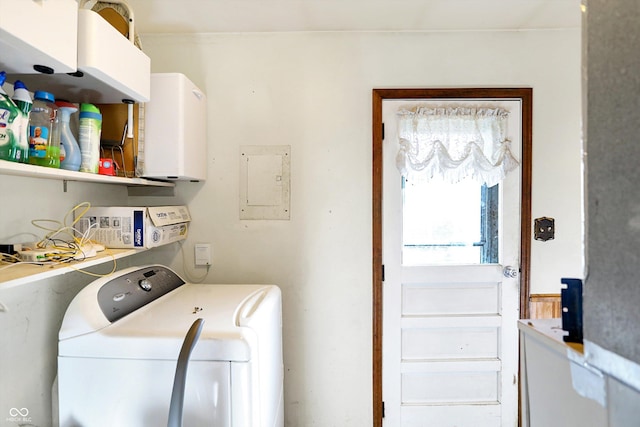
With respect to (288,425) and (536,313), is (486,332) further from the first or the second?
(288,425)

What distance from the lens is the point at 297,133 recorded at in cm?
175

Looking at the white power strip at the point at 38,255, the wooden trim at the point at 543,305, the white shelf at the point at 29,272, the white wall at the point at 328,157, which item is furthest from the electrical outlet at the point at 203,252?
the wooden trim at the point at 543,305

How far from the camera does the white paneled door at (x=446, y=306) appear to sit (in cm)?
176

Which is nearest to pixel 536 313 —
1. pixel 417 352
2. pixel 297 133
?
pixel 417 352

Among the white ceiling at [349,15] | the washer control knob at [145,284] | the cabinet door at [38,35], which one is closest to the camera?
the cabinet door at [38,35]

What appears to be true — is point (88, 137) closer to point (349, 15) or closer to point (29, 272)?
point (29, 272)

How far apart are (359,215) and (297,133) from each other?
1.93ft

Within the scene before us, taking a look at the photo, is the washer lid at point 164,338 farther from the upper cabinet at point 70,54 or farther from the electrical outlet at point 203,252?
the upper cabinet at point 70,54

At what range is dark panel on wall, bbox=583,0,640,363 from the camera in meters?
0.45

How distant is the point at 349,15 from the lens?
1.59 m

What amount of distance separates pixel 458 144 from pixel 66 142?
1.80 meters

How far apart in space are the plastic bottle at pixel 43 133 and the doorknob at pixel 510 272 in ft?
6.99

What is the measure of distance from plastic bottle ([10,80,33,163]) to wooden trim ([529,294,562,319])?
234 centimetres

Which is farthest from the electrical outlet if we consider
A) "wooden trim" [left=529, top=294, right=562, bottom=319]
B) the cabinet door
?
"wooden trim" [left=529, top=294, right=562, bottom=319]
